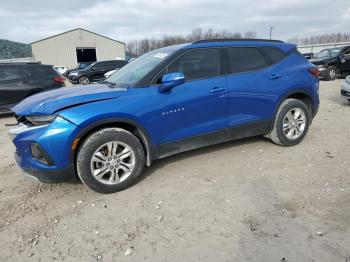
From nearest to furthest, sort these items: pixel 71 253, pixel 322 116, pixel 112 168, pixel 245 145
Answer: pixel 71 253 < pixel 112 168 < pixel 245 145 < pixel 322 116

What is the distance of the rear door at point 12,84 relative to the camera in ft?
30.1

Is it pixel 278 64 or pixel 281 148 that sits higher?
pixel 278 64

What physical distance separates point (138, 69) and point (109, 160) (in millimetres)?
1480

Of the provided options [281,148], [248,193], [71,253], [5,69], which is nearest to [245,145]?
[281,148]

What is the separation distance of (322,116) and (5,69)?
9071 millimetres

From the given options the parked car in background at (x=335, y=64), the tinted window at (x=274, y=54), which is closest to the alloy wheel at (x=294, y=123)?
the tinted window at (x=274, y=54)

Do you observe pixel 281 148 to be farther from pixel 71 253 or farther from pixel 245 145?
pixel 71 253

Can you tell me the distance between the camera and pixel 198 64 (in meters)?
4.29

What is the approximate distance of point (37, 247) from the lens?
2891 millimetres

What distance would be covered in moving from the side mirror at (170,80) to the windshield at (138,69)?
334mm

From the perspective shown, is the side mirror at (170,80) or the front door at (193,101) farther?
the front door at (193,101)

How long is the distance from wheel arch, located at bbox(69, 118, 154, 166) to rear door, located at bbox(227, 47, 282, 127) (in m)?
1.33

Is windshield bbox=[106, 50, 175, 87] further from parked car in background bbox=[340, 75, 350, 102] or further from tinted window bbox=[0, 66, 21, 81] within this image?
parked car in background bbox=[340, 75, 350, 102]

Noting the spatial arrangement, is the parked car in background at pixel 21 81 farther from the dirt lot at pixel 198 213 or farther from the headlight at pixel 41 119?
the headlight at pixel 41 119
